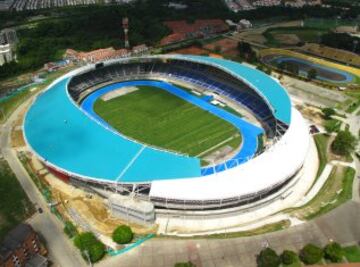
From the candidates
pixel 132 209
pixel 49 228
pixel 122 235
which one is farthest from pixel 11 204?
pixel 122 235

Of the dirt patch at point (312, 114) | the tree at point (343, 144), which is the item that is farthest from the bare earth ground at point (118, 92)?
the tree at point (343, 144)

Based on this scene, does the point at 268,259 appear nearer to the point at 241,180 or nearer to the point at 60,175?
the point at 241,180

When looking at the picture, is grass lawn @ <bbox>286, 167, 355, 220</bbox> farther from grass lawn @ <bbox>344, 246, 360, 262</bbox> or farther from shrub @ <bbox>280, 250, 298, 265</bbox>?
shrub @ <bbox>280, 250, 298, 265</bbox>

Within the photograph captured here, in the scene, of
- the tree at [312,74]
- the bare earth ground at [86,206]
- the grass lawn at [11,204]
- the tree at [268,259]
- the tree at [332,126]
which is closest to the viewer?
the tree at [268,259]

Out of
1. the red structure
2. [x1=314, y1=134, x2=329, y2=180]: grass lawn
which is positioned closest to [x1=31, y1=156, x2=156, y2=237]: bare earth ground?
the red structure

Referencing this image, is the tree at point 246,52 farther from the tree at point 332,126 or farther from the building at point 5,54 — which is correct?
the building at point 5,54
